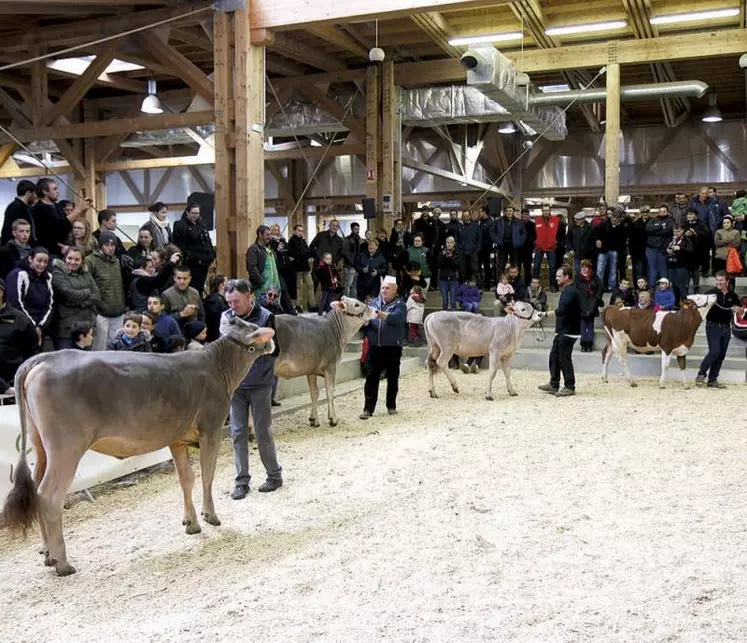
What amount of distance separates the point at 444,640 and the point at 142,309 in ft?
17.6

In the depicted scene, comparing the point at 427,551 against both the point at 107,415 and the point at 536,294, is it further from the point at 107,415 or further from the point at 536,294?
the point at 536,294

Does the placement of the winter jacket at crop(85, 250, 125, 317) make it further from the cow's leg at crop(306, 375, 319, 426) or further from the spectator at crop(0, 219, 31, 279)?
the cow's leg at crop(306, 375, 319, 426)

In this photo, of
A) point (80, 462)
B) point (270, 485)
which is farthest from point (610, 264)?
point (80, 462)

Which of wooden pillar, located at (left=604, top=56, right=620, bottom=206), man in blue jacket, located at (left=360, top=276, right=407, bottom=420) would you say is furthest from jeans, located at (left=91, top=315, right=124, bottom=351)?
wooden pillar, located at (left=604, top=56, right=620, bottom=206)

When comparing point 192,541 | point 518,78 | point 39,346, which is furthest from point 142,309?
point 518,78

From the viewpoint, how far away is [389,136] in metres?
15.2

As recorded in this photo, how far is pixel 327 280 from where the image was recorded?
487 inches

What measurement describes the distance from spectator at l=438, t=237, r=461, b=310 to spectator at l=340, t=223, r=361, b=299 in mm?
1492

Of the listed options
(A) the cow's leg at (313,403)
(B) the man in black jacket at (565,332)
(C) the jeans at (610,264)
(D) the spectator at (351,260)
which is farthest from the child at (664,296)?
(A) the cow's leg at (313,403)

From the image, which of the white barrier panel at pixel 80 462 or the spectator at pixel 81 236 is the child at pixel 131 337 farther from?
the spectator at pixel 81 236

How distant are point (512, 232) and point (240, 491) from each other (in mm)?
9355

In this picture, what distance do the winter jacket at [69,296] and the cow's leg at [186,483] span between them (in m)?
2.59

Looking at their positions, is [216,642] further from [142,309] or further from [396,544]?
[142,309]

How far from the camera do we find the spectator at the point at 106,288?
295 inches
